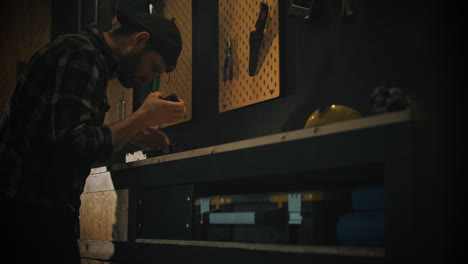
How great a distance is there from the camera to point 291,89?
1925 millimetres

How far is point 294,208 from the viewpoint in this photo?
1345mm

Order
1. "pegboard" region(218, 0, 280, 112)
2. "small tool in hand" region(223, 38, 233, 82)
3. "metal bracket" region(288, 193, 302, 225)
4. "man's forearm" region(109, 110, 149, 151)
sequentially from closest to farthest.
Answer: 1. "metal bracket" region(288, 193, 302, 225)
2. "man's forearm" region(109, 110, 149, 151)
3. "pegboard" region(218, 0, 280, 112)
4. "small tool in hand" region(223, 38, 233, 82)

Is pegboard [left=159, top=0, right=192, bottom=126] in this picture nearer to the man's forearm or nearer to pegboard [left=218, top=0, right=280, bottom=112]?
pegboard [left=218, top=0, right=280, bottom=112]

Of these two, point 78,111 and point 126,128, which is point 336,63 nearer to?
point 126,128

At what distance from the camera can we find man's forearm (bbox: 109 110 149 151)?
5.34ft

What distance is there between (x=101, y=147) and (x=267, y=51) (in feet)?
2.64

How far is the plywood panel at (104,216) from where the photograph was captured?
2086 millimetres

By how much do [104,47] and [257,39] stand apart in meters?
0.63

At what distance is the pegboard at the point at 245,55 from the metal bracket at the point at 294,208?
2.20 feet

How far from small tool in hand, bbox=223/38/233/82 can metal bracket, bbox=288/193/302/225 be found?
95 centimetres

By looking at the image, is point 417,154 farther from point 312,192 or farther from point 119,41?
point 119,41

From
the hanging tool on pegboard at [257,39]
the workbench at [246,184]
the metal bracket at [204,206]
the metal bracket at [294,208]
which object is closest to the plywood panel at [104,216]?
the workbench at [246,184]

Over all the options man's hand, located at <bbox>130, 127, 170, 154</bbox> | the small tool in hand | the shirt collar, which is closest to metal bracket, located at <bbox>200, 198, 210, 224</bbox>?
man's hand, located at <bbox>130, 127, 170, 154</bbox>

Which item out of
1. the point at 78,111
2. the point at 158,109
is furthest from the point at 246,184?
the point at 78,111
